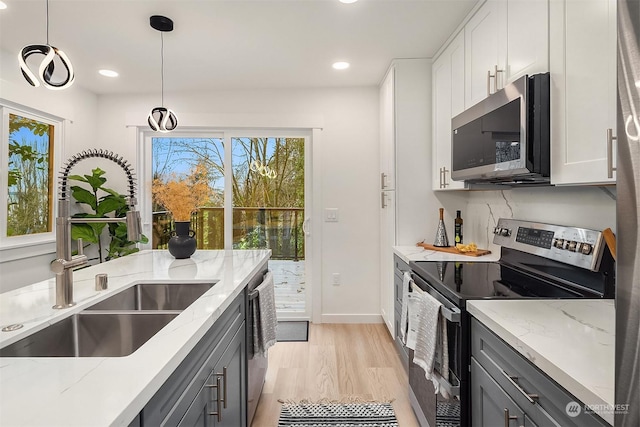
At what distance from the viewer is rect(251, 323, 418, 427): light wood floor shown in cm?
231

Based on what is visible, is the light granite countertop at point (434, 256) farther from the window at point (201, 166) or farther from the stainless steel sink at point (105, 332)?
the window at point (201, 166)

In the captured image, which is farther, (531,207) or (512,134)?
(531,207)

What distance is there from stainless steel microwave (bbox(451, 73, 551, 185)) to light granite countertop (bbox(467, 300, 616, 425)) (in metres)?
0.57

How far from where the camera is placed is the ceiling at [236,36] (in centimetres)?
220

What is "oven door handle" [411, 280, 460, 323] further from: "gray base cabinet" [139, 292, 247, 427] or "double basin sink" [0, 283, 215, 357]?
"double basin sink" [0, 283, 215, 357]

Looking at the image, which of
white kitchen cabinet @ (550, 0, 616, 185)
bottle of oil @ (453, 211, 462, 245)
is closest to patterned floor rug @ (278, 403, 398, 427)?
bottle of oil @ (453, 211, 462, 245)

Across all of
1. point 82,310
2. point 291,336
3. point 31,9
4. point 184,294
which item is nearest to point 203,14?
point 31,9

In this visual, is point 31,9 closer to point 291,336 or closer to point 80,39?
point 80,39

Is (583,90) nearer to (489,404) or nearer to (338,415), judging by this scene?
(489,404)

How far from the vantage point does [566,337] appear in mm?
998

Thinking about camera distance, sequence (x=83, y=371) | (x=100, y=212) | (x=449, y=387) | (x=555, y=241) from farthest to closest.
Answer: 1. (x=100, y=212)
2. (x=555, y=241)
3. (x=449, y=387)
4. (x=83, y=371)

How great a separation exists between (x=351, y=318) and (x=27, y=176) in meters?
3.30

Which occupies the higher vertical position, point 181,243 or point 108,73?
point 108,73

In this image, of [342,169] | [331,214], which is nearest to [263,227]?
[331,214]
